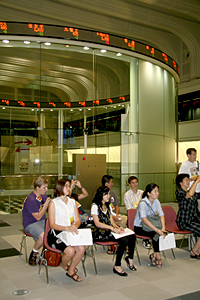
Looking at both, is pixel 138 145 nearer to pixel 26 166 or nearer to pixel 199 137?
pixel 26 166

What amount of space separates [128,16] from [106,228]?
39.0 ft

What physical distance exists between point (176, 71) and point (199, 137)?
6450 millimetres

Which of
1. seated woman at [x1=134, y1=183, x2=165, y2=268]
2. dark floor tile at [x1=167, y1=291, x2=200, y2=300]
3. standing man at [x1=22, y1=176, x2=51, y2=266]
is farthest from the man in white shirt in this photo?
standing man at [x1=22, y1=176, x2=51, y2=266]

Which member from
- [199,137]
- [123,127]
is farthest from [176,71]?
[199,137]

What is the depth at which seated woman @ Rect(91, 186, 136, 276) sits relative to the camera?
4309mm

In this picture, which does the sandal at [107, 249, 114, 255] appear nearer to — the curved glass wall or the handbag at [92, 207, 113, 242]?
the handbag at [92, 207, 113, 242]

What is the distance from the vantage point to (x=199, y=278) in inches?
163

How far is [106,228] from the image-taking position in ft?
14.5

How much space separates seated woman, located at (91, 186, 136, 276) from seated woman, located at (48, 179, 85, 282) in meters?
0.36

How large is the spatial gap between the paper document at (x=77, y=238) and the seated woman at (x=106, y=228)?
444 mm

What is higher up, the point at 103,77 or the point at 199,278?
the point at 103,77

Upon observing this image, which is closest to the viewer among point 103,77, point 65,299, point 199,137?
point 65,299

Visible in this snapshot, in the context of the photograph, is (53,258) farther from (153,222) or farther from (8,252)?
(153,222)

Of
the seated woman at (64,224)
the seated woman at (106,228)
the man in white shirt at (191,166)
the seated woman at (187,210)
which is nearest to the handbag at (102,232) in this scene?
the seated woman at (106,228)
